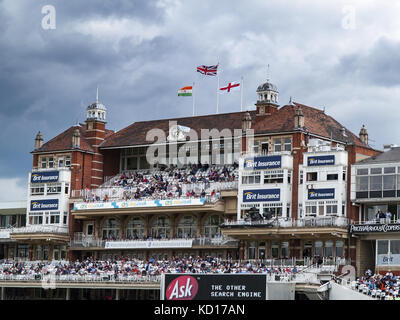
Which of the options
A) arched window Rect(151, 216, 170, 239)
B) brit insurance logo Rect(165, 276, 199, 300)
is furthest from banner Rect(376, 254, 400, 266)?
arched window Rect(151, 216, 170, 239)

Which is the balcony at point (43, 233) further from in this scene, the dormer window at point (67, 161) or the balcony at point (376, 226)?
the balcony at point (376, 226)

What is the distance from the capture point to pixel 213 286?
59469mm

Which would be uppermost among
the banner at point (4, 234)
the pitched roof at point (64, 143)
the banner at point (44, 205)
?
the pitched roof at point (64, 143)

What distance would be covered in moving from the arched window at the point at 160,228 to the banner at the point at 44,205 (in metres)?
8.81

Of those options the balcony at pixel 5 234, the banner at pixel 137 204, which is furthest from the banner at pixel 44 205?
the balcony at pixel 5 234

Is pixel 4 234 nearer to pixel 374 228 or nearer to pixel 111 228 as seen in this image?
pixel 111 228

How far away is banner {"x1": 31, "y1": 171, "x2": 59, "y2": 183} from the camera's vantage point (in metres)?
79.2

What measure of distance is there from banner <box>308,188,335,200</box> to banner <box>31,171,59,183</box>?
78.2 ft

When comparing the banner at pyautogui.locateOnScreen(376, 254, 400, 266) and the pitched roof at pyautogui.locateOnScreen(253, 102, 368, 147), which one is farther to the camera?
the pitched roof at pyautogui.locateOnScreen(253, 102, 368, 147)

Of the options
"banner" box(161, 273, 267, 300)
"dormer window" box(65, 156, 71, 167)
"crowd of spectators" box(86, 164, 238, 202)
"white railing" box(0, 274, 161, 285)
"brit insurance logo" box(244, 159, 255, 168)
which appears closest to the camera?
"banner" box(161, 273, 267, 300)

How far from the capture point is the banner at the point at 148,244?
235 ft

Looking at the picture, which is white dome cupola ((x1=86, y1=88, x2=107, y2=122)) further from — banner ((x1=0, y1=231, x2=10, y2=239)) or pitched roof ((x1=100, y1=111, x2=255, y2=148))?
banner ((x1=0, y1=231, x2=10, y2=239))

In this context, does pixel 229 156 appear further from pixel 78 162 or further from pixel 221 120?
pixel 78 162
